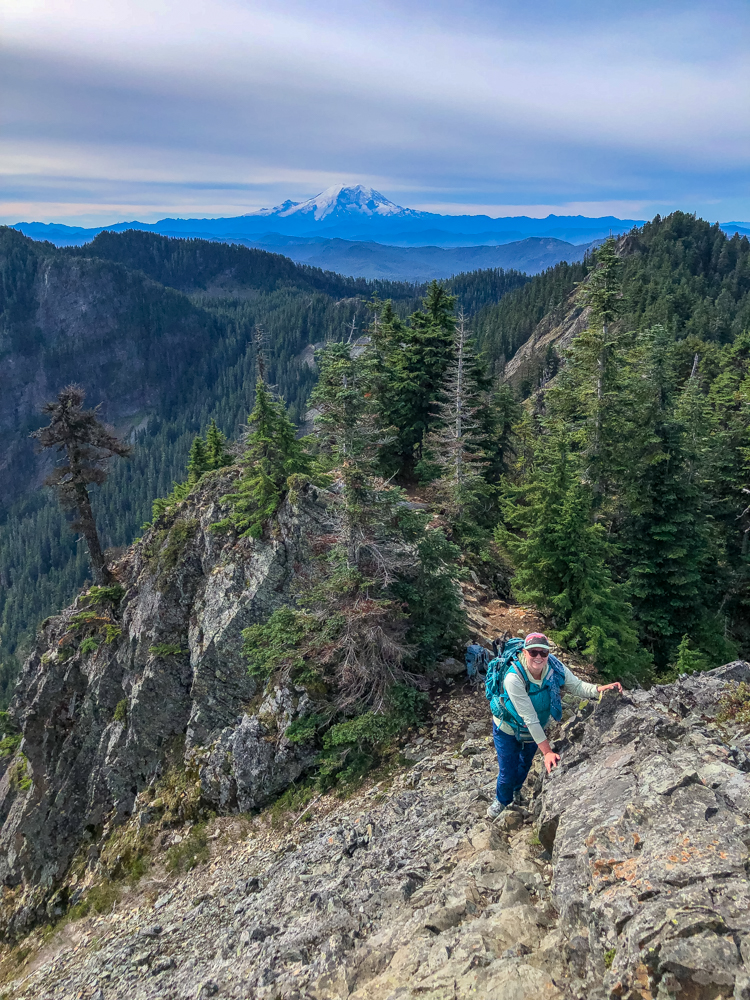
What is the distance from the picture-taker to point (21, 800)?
23.4 m

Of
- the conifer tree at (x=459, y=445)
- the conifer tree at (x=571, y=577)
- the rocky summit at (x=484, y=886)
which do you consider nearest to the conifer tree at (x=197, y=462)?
the conifer tree at (x=459, y=445)

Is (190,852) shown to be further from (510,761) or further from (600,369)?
(600,369)

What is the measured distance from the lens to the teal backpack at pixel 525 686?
7012 mm

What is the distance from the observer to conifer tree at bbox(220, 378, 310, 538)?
59.0 feet

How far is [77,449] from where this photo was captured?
2467 cm

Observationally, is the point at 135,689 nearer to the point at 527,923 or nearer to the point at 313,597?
the point at 313,597

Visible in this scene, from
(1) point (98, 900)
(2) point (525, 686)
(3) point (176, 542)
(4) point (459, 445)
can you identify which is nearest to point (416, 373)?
(4) point (459, 445)

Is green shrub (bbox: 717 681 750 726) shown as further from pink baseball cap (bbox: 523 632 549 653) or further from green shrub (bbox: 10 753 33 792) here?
green shrub (bbox: 10 753 33 792)

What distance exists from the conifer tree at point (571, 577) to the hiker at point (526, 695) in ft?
25.5

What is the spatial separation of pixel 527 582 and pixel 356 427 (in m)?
7.42

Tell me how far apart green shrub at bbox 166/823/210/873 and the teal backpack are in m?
9.90

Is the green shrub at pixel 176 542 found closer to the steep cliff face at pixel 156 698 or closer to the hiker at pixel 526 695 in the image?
the steep cliff face at pixel 156 698

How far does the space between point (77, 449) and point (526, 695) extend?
78.9 feet

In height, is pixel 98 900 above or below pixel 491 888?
below
